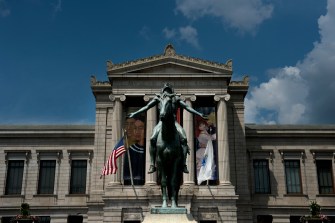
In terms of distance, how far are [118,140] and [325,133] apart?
68.8ft

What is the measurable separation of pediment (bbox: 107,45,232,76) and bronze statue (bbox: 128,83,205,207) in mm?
28237

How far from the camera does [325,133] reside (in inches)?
1763

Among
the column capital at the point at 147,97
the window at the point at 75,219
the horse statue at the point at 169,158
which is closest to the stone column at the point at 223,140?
the column capital at the point at 147,97

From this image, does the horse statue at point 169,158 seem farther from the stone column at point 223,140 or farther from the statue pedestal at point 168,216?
the stone column at point 223,140

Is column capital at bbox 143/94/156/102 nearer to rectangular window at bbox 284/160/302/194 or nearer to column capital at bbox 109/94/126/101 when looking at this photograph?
column capital at bbox 109/94/126/101

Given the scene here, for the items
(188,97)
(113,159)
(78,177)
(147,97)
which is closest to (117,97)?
(147,97)

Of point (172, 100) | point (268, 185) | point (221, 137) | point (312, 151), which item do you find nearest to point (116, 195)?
point (221, 137)

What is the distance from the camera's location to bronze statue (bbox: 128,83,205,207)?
13.1m

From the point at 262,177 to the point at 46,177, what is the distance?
21.4 m

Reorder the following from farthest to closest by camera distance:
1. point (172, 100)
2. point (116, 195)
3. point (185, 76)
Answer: point (185, 76)
point (116, 195)
point (172, 100)

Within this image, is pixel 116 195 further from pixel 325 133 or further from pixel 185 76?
pixel 325 133

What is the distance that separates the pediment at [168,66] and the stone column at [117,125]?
2.40m

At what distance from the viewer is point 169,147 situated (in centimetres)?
1325

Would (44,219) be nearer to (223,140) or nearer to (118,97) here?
(118,97)
